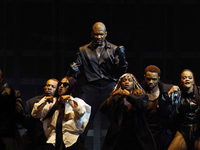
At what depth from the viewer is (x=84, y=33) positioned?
8.48m

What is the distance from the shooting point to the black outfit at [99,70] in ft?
22.0

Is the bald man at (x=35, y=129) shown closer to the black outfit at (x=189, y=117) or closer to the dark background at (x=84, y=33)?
A: the black outfit at (x=189, y=117)

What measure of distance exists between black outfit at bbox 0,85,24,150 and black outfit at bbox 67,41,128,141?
103 centimetres

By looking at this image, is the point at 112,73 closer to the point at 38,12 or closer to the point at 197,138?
the point at 197,138

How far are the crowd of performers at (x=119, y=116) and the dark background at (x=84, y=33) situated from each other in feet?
6.26

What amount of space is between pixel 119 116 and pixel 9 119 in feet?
4.23

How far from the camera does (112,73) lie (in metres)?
6.84

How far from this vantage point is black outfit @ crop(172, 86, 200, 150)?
20.1 ft

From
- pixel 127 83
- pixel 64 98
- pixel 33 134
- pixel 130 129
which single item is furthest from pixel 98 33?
pixel 33 134

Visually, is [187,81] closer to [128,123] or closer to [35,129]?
[128,123]

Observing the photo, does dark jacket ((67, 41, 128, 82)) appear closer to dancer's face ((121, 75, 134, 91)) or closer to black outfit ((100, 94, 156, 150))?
dancer's face ((121, 75, 134, 91))

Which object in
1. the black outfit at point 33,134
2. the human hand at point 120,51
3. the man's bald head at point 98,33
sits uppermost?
the man's bald head at point 98,33

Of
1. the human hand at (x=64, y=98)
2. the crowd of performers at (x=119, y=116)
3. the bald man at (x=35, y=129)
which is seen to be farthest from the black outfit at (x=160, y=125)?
the bald man at (x=35, y=129)

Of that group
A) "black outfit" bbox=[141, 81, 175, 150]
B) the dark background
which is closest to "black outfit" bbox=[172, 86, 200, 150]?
"black outfit" bbox=[141, 81, 175, 150]
